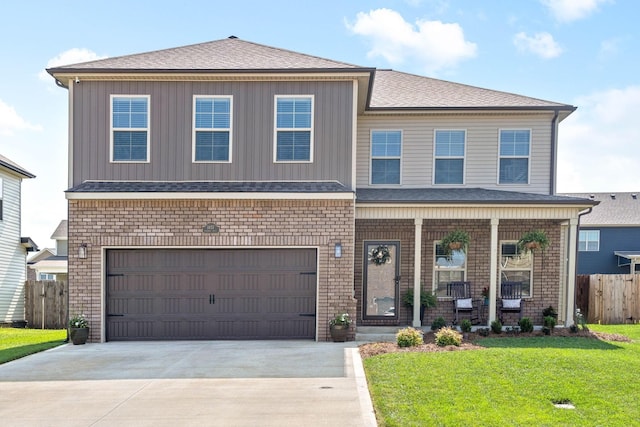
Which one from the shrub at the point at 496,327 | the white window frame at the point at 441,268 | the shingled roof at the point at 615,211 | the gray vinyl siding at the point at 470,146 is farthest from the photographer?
the shingled roof at the point at 615,211

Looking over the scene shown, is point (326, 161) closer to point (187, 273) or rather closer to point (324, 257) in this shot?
point (324, 257)

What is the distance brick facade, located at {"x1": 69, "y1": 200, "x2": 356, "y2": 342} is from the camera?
10367mm

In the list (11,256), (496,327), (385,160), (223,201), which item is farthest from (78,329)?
(11,256)

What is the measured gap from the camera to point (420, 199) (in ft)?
35.7

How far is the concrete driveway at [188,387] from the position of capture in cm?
560

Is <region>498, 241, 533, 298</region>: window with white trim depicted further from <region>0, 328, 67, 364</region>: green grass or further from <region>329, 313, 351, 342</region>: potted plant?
<region>0, 328, 67, 364</region>: green grass

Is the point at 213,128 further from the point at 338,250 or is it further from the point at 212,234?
the point at 338,250

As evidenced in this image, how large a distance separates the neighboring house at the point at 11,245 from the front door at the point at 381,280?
13014mm

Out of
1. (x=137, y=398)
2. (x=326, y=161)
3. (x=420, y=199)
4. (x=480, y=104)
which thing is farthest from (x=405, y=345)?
(x=480, y=104)

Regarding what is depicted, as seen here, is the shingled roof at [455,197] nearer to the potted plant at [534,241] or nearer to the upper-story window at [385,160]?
the upper-story window at [385,160]

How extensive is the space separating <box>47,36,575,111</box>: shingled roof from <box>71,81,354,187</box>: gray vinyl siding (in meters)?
0.33

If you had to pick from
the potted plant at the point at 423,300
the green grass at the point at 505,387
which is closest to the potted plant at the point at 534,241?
the potted plant at the point at 423,300

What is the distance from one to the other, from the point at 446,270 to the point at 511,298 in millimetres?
1648

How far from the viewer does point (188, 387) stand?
6797 millimetres
